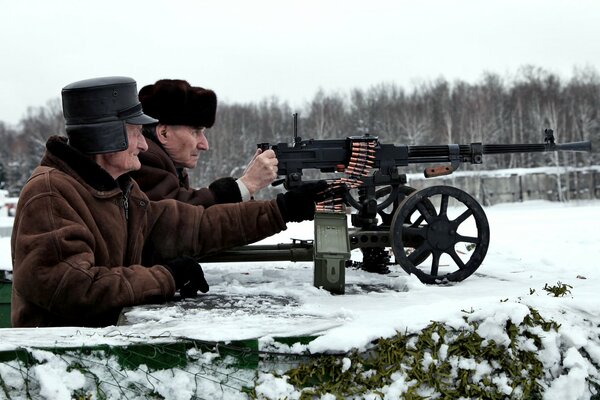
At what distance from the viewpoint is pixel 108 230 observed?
331 cm

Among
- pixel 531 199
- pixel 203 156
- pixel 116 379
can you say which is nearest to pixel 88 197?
pixel 116 379

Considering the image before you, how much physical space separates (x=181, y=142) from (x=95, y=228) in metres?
1.74

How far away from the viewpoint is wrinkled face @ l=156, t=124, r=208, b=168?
15.8 feet

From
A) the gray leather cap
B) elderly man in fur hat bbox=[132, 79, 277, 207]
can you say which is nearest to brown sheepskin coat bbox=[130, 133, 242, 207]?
elderly man in fur hat bbox=[132, 79, 277, 207]

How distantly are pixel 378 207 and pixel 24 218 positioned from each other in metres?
2.48

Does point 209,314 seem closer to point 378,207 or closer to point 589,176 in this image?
point 378,207

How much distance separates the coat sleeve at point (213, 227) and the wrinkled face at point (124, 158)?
531mm

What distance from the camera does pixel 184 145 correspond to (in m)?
4.86

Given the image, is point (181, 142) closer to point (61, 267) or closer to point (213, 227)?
point (213, 227)

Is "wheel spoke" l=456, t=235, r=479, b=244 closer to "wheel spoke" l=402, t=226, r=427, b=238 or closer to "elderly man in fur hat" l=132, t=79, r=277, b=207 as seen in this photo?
"wheel spoke" l=402, t=226, r=427, b=238

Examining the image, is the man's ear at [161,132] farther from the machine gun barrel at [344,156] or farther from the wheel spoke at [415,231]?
the wheel spoke at [415,231]

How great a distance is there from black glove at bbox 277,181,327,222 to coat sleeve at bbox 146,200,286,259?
47 mm

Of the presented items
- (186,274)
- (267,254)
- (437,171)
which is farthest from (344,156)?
(186,274)

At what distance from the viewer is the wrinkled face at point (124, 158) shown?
341 centimetres
